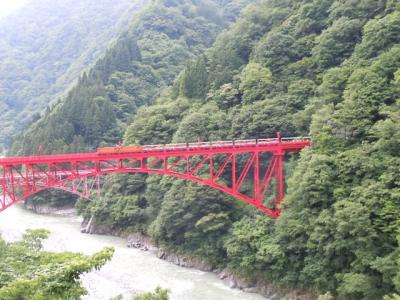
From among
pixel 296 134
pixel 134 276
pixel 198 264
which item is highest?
pixel 296 134

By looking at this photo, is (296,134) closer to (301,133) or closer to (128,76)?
(301,133)

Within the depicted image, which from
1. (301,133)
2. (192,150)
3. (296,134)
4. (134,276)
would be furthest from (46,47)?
(192,150)

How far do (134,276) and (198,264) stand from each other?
4.19 meters

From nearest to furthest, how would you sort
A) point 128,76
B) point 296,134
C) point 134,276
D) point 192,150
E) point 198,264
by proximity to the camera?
point 192,150 < point 134,276 < point 198,264 < point 296,134 < point 128,76

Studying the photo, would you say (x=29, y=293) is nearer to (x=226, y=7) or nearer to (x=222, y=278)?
(x=222, y=278)

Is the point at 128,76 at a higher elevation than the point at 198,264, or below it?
higher

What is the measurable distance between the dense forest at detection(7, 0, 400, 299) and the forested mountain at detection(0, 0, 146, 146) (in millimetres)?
57400

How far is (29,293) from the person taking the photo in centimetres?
1059

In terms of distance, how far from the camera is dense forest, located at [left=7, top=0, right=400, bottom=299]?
2086 centimetres

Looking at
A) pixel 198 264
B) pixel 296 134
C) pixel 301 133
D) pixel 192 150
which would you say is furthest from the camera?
pixel 296 134

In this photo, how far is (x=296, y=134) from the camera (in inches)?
1287

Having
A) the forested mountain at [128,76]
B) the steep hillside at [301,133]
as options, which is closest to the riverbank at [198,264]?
the steep hillside at [301,133]

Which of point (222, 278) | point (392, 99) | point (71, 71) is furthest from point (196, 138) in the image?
point (71, 71)

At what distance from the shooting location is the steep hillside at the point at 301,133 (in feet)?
68.3
